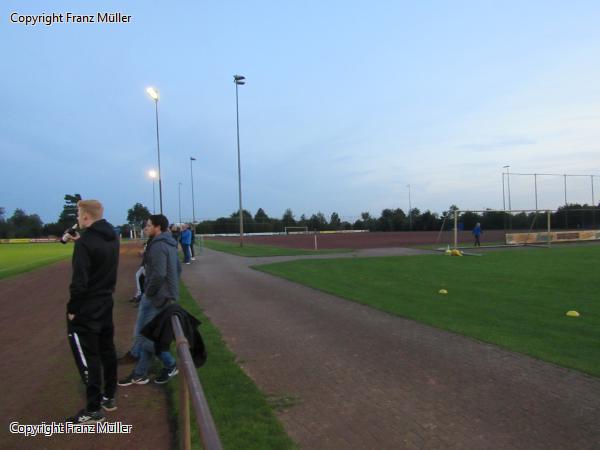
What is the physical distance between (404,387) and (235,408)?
1.80 meters

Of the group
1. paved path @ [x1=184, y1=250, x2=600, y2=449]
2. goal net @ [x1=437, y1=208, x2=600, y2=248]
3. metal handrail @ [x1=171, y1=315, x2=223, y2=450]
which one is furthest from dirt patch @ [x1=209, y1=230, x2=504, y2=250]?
metal handrail @ [x1=171, y1=315, x2=223, y2=450]

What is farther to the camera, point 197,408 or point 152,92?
point 152,92

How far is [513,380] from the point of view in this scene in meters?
4.82

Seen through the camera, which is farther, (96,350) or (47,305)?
(47,305)

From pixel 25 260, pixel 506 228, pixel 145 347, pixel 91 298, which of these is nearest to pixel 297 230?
pixel 506 228

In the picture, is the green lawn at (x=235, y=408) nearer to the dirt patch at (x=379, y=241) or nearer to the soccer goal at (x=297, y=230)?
the dirt patch at (x=379, y=241)

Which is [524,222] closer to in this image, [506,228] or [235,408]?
[506,228]

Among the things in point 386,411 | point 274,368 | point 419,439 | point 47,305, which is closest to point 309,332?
point 274,368

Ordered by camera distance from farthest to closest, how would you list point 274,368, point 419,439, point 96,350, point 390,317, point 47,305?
point 47,305, point 390,317, point 274,368, point 96,350, point 419,439

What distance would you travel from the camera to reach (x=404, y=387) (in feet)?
15.3

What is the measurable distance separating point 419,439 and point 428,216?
71967mm

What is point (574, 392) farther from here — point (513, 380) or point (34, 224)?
point (34, 224)

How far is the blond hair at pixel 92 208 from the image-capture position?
155 inches

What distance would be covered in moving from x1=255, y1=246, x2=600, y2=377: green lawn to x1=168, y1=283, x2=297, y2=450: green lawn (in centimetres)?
369
